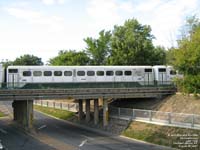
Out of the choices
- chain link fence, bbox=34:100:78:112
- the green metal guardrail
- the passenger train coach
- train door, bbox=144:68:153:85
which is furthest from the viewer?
chain link fence, bbox=34:100:78:112

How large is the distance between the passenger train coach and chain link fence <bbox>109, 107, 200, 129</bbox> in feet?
19.1

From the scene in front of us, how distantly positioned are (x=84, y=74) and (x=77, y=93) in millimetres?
5879

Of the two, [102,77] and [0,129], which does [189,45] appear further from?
[0,129]

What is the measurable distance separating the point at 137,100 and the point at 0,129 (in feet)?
69.5

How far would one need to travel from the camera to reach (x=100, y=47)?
3376 inches

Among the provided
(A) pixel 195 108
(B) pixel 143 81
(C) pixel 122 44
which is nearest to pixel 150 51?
(C) pixel 122 44

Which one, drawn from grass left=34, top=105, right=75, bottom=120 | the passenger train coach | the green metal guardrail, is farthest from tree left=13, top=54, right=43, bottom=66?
the green metal guardrail

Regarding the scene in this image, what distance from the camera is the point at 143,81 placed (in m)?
57.0

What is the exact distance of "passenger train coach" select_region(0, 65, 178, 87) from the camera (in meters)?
50.4

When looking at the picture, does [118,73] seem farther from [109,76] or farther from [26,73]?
[26,73]

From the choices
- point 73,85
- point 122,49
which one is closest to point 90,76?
point 73,85

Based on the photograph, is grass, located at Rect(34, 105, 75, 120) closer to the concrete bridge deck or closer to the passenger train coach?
the passenger train coach

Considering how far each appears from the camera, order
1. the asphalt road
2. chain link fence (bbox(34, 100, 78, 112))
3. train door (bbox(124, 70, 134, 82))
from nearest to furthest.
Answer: the asphalt road → train door (bbox(124, 70, 134, 82)) → chain link fence (bbox(34, 100, 78, 112))

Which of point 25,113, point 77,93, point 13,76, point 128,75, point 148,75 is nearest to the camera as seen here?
point 77,93
